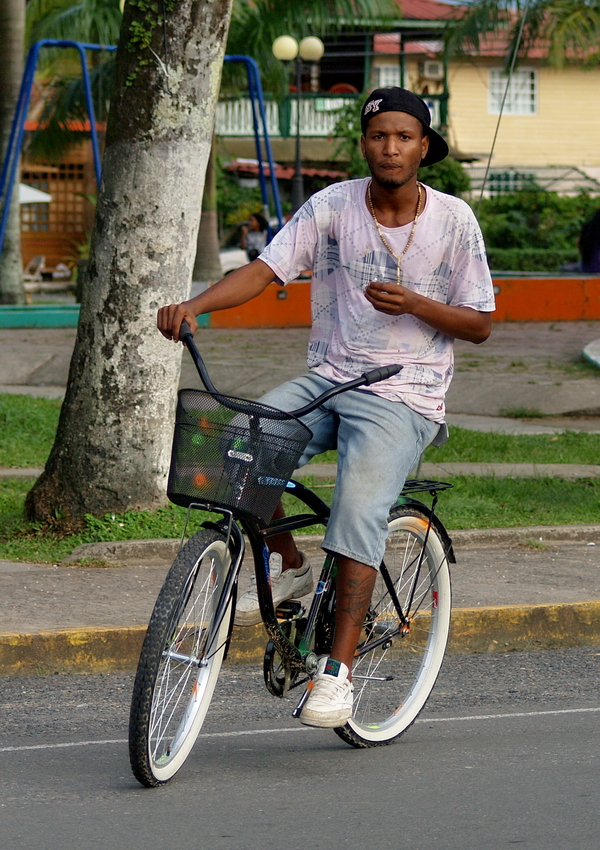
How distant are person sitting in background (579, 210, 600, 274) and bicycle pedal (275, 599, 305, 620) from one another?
61.5 ft

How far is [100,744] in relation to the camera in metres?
4.19

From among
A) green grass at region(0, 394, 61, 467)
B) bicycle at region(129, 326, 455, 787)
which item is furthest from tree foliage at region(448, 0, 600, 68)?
bicycle at region(129, 326, 455, 787)

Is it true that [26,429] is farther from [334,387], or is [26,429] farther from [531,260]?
[531,260]

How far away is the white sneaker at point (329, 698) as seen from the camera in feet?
12.1

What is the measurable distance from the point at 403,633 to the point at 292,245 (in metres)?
1.37

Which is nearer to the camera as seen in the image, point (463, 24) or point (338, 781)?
point (338, 781)

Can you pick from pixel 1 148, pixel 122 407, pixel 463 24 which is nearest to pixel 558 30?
pixel 463 24

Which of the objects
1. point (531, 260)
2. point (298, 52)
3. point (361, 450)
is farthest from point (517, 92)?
point (361, 450)

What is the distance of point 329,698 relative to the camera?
372 cm

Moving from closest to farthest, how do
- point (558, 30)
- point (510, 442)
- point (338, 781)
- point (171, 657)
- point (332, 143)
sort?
1. point (171, 657)
2. point (338, 781)
3. point (510, 442)
4. point (558, 30)
5. point (332, 143)

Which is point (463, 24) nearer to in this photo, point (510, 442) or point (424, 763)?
point (510, 442)

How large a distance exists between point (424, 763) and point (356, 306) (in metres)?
1.46

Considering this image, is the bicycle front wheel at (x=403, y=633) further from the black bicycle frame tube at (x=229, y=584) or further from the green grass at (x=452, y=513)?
the green grass at (x=452, y=513)

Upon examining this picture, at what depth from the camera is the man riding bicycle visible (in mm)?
3773
